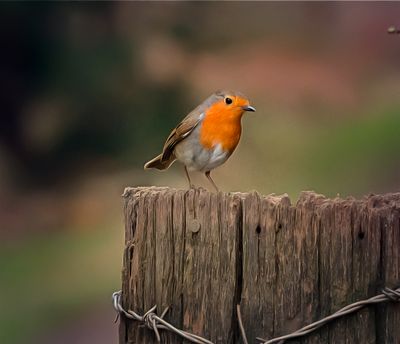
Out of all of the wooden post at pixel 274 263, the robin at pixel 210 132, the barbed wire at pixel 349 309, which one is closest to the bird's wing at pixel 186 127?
the robin at pixel 210 132

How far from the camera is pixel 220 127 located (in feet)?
15.7

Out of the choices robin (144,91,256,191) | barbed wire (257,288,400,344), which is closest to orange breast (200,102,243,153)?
robin (144,91,256,191)

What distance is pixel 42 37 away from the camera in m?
8.98

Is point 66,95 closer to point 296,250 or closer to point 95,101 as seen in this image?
point 95,101

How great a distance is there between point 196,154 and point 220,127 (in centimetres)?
17

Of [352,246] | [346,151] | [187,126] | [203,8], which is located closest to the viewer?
[352,246]

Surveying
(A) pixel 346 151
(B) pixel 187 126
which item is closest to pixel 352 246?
(B) pixel 187 126

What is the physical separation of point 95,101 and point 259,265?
6.03 meters

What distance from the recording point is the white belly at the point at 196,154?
4.78 metres

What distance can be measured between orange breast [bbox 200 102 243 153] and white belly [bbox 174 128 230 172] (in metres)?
0.03

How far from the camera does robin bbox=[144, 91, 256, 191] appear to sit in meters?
4.74

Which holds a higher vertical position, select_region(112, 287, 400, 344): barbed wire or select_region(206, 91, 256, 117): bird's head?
select_region(206, 91, 256, 117): bird's head

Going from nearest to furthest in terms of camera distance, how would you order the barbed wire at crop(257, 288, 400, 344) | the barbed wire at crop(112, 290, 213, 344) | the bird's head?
the barbed wire at crop(257, 288, 400, 344) → the barbed wire at crop(112, 290, 213, 344) → the bird's head

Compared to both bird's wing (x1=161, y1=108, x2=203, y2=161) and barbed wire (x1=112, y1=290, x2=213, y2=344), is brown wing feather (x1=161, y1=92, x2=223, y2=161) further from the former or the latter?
barbed wire (x1=112, y1=290, x2=213, y2=344)
